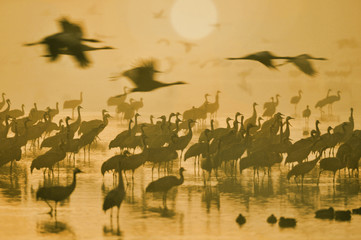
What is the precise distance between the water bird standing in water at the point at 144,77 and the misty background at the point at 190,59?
1660 cm

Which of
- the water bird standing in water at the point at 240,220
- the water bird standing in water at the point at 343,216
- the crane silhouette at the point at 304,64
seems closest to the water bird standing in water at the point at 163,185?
the water bird standing in water at the point at 240,220

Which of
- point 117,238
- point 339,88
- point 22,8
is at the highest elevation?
point 22,8

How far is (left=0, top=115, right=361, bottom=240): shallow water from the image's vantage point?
1352 cm

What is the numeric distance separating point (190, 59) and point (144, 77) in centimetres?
5864

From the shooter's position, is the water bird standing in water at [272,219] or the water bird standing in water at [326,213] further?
the water bird standing in water at [326,213]

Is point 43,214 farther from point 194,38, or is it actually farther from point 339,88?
point 194,38

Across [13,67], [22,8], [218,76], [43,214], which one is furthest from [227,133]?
[22,8]

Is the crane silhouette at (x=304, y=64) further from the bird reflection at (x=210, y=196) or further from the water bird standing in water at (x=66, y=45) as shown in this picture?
the bird reflection at (x=210, y=196)

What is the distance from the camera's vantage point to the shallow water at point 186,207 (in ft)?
44.4

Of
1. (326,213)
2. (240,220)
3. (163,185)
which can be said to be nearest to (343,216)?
(326,213)

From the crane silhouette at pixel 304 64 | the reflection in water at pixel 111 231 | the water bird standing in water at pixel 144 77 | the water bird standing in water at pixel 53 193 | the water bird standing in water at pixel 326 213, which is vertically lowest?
the reflection in water at pixel 111 231

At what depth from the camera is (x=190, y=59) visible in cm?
7088

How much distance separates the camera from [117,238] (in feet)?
43.1

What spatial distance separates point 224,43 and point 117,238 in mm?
65698
